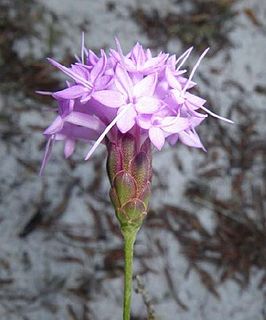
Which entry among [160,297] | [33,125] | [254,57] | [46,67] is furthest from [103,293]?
[254,57]

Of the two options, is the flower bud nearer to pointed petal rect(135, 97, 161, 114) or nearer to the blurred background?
pointed petal rect(135, 97, 161, 114)

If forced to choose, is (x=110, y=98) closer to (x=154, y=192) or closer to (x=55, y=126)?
(x=55, y=126)

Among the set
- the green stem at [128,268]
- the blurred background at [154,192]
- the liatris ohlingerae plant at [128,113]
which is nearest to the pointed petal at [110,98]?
the liatris ohlingerae plant at [128,113]

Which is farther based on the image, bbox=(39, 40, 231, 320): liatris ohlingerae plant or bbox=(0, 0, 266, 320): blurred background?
bbox=(0, 0, 266, 320): blurred background

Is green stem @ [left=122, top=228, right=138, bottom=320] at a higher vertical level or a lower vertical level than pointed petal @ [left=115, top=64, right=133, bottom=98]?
lower

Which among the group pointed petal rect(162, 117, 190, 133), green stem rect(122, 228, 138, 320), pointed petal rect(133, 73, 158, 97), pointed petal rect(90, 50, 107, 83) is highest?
pointed petal rect(90, 50, 107, 83)

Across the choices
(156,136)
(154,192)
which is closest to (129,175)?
(156,136)

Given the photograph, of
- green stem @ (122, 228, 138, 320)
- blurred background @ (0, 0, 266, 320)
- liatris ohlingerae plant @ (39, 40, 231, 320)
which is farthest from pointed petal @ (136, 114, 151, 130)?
blurred background @ (0, 0, 266, 320)
